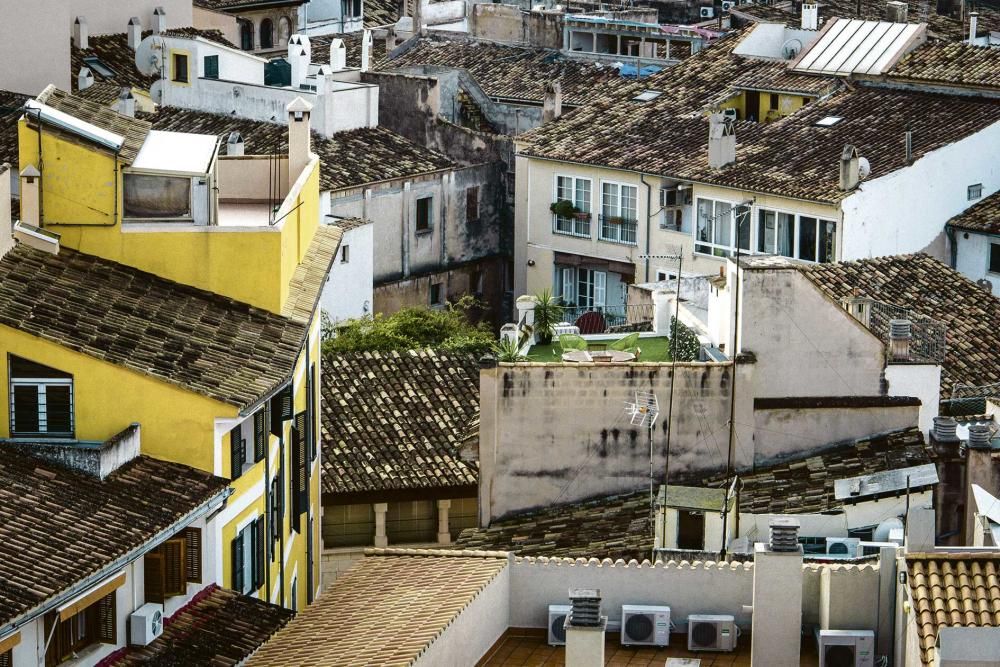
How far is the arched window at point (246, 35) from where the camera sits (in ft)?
284

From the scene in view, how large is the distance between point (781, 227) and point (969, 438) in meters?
26.5

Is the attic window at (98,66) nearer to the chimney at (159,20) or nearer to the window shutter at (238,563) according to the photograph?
the chimney at (159,20)

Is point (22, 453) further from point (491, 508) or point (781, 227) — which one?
point (781, 227)

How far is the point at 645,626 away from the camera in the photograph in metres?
30.0

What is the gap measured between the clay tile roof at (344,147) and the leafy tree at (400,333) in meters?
5.17

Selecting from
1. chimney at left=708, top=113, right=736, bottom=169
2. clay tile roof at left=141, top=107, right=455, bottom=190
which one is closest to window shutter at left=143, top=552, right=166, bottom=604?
clay tile roof at left=141, top=107, right=455, bottom=190

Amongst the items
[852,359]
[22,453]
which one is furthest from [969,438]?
[22,453]

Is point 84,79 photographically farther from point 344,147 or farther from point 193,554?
point 193,554

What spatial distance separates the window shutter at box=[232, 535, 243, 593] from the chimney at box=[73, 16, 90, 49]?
131 ft

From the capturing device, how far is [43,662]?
28906 mm

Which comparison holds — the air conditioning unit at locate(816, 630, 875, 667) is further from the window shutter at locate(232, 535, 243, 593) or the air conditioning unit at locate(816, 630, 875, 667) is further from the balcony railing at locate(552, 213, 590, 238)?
the balcony railing at locate(552, 213, 590, 238)

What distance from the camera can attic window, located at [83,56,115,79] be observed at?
7044 cm

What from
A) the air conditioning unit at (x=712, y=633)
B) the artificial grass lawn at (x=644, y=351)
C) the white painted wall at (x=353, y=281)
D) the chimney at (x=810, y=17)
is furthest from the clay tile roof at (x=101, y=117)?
the chimney at (x=810, y=17)

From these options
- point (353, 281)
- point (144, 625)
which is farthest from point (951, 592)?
point (353, 281)
